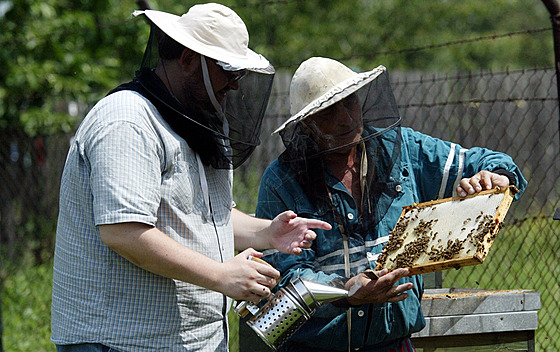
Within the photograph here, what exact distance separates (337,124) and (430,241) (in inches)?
21.7

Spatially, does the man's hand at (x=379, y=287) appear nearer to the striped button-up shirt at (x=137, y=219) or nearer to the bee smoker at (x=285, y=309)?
the bee smoker at (x=285, y=309)

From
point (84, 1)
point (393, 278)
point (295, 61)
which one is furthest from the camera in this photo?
point (295, 61)

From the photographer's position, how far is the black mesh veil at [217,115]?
227 centimetres

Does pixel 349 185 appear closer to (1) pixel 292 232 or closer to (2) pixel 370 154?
(2) pixel 370 154

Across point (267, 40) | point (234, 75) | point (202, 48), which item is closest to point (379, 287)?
point (234, 75)

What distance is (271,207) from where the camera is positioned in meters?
2.81

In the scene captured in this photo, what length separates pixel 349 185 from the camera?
2770 mm

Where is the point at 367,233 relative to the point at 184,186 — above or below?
below

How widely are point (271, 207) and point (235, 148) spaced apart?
1.35 ft

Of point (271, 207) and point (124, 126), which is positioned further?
point (271, 207)

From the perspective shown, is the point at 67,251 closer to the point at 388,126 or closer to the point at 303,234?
the point at 303,234

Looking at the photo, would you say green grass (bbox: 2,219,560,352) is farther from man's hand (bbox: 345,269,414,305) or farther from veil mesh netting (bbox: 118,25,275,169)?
veil mesh netting (bbox: 118,25,275,169)

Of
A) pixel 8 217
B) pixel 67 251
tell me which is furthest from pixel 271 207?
pixel 8 217

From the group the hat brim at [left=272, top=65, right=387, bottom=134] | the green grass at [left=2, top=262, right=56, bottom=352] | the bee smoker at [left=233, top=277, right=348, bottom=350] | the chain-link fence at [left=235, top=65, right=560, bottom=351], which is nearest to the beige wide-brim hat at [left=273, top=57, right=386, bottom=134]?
the hat brim at [left=272, top=65, right=387, bottom=134]
